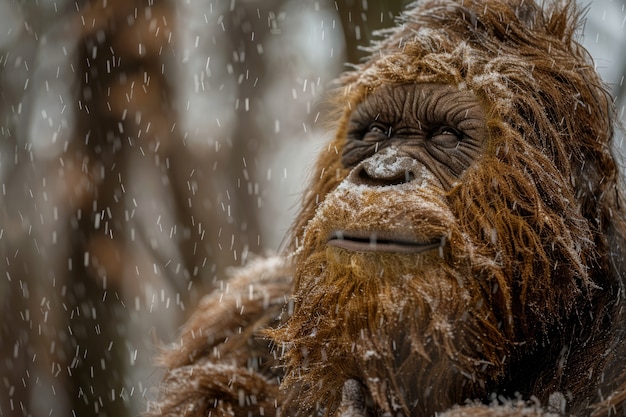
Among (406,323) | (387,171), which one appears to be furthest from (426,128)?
(406,323)

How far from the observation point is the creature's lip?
2.48 m

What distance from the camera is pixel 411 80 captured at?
295 centimetres

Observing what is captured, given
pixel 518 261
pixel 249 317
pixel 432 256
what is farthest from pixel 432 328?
pixel 249 317

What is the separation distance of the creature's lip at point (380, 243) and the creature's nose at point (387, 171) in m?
0.18

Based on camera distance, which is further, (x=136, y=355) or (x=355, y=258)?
(x=136, y=355)

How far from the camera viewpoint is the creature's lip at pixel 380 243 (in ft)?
8.15

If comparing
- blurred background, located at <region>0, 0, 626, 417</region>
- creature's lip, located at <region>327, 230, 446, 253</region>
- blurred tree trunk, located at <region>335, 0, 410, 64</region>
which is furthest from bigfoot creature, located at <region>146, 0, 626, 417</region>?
blurred tree trunk, located at <region>335, 0, 410, 64</region>

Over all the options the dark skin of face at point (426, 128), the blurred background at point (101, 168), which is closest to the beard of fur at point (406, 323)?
the dark skin of face at point (426, 128)

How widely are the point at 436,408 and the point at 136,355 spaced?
15.6 ft

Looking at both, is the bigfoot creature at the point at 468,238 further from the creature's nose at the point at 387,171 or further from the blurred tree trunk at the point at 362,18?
the blurred tree trunk at the point at 362,18

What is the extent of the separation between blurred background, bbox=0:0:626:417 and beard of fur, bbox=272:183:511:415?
827 mm

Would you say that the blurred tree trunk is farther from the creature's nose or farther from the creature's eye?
the creature's nose

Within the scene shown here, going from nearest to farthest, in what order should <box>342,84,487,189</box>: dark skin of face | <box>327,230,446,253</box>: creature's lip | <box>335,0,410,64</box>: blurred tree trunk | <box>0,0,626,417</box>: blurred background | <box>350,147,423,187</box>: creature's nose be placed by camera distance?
<box>327,230,446,253</box>: creature's lip < <box>350,147,423,187</box>: creature's nose < <box>342,84,487,189</box>: dark skin of face < <box>0,0,626,417</box>: blurred background < <box>335,0,410,64</box>: blurred tree trunk

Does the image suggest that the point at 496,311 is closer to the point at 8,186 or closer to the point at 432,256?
the point at 432,256
